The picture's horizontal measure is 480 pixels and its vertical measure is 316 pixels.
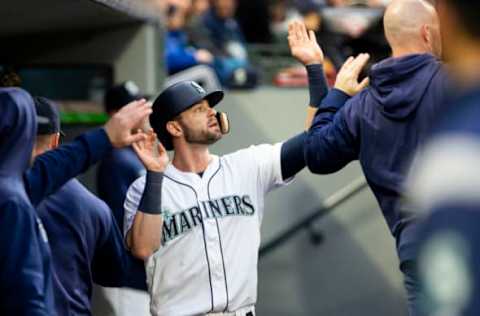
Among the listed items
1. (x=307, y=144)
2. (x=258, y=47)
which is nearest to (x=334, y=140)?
(x=307, y=144)

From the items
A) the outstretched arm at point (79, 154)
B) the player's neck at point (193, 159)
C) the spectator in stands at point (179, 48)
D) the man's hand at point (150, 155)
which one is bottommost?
the spectator in stands at point (179, 48)

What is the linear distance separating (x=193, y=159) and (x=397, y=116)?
130cm

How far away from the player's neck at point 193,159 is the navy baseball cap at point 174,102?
0.11 m

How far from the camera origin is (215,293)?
4867 millimetres

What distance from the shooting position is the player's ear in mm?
5191

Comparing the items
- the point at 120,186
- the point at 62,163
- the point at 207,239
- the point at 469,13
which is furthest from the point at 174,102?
the point at 469,13

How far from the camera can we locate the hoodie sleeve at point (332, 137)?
4.28 m

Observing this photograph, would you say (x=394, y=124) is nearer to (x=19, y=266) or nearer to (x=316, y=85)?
(x=316, y=85)

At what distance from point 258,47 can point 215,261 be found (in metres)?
5.89

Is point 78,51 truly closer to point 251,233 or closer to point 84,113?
point 84,113

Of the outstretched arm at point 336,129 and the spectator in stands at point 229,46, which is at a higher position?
the outstretched arm at point 336,129

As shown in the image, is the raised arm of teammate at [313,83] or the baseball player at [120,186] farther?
the baseball player at [120,186]

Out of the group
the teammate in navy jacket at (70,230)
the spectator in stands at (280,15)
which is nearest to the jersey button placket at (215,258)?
the teammate in navy jacket at (70,230)

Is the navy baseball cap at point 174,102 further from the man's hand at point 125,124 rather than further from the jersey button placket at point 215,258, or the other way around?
the man's hand at point 125,124
